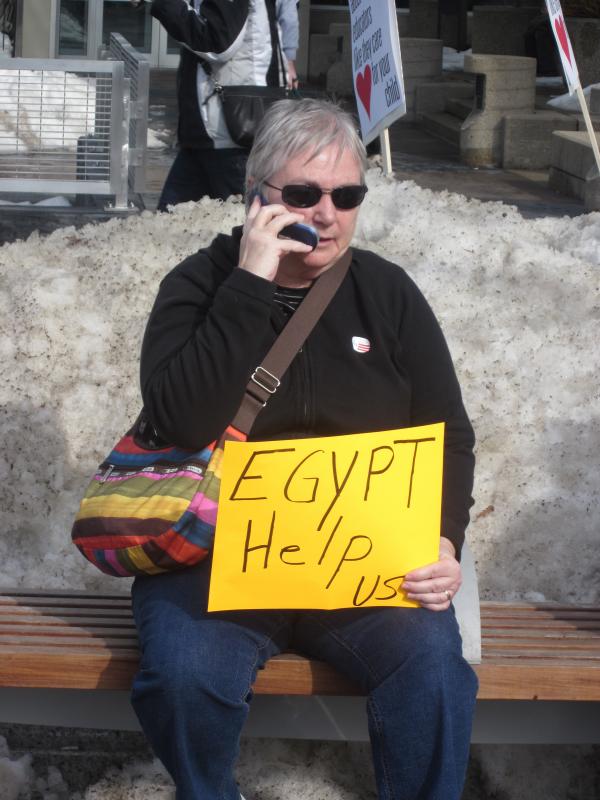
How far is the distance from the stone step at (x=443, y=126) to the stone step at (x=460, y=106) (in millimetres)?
62

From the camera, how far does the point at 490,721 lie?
3.12m

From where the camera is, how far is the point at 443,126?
14.0 metres

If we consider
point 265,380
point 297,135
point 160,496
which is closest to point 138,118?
point 297,135

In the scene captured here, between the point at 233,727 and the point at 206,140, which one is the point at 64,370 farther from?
the point at 233,727

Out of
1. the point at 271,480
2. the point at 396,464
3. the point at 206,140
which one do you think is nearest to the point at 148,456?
the point at 271,480

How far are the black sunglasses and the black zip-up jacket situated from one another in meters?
0.18

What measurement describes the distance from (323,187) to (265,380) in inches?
18.0

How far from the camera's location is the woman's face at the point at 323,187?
288 cm

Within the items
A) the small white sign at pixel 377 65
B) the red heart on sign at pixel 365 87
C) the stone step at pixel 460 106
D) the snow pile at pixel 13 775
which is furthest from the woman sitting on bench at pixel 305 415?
the stone step at pixel 460 106

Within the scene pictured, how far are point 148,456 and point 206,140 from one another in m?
3.27

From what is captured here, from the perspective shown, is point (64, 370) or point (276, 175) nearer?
point (276, 175)

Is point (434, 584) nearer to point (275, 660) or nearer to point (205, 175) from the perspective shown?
point (275, 660)

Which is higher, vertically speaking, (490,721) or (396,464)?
(396,464)

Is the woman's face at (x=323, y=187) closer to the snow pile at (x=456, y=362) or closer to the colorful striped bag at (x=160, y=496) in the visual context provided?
the colorful striped bag at (x=160, y=496)
